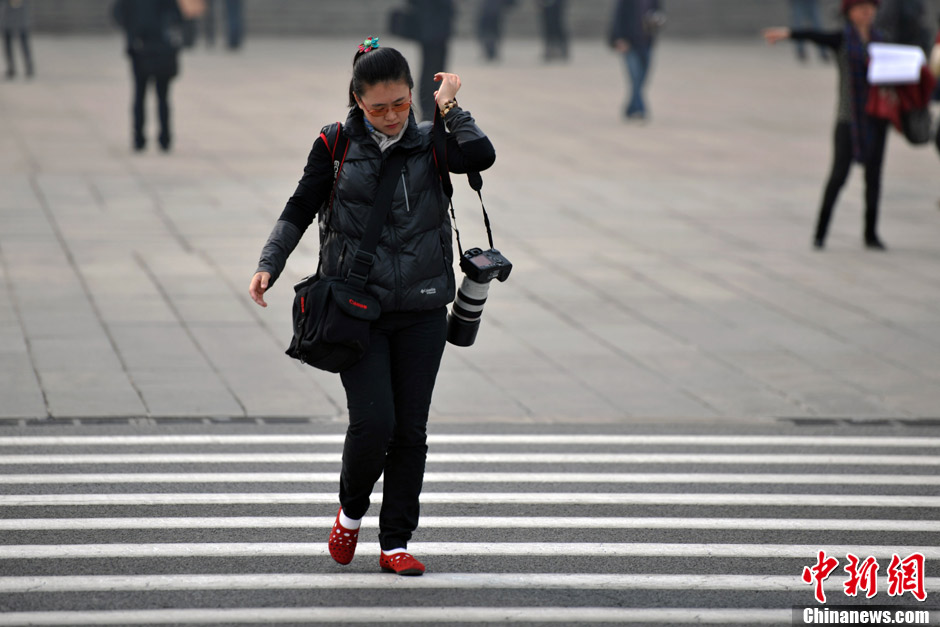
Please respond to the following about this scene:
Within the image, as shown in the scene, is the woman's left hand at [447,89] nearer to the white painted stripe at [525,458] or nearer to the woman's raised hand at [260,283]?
the woman's raised hand at [260,283]

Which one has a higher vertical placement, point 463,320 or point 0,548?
point 463,320

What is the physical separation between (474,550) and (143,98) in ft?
36.5

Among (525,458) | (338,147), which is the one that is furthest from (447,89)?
(525,458)

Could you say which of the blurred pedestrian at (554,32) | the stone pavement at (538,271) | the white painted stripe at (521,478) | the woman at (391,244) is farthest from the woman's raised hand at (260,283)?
the blurred pedestrian at (554,32)

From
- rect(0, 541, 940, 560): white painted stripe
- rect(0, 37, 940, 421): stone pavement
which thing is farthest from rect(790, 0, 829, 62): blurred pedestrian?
rect(0, 541, 940, 560): white painted stripe

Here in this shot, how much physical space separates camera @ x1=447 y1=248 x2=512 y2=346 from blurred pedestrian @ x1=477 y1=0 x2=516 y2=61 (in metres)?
22.6

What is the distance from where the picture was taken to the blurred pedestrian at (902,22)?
42.1 feet

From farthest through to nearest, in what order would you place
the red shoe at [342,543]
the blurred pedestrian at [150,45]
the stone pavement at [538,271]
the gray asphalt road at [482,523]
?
the blurred pedestrian at [150,45], the stone pavement at [538,271], the red shoe at [342,543], the gray asphalt road at [482,523]

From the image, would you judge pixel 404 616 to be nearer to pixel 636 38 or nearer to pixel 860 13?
pixel 860 13

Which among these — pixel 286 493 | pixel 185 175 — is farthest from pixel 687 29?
pixel 286 493

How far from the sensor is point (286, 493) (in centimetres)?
594

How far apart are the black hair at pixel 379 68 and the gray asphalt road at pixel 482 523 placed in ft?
5.48

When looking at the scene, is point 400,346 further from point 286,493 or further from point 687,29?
point 687,29

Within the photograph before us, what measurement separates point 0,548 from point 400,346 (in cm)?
163
